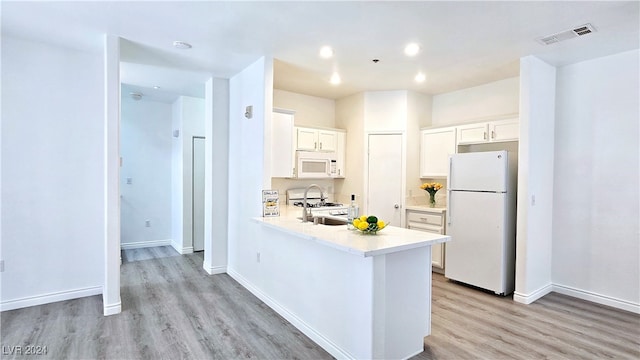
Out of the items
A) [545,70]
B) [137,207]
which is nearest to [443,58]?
[545,70]

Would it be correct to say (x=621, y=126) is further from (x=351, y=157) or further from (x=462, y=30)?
(x=351, y=157)

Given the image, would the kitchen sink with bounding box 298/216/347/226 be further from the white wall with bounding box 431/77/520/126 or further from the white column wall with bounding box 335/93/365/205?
the white wall with bounding box 431/77/520/126

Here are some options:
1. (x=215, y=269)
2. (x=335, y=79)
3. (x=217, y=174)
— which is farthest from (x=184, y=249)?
(x=335, y=79)

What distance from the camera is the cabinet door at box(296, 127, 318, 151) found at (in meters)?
4.95

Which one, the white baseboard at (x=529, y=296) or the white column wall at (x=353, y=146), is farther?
the white column wall at (x=353, y=146)

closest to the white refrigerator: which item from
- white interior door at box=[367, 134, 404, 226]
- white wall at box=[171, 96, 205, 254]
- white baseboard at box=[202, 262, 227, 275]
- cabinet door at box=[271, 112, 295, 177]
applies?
white interior door at box=[367, 134, 404, 226]

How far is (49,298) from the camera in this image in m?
3.51

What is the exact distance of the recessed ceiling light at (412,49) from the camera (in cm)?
328

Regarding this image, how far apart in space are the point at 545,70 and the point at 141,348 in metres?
4.68

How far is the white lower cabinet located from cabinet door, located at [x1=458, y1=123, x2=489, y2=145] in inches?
38.5

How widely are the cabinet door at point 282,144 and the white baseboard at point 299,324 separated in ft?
4.63

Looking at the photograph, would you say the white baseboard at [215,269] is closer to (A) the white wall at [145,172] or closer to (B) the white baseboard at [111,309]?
(B) the white baseboard at [111,309]

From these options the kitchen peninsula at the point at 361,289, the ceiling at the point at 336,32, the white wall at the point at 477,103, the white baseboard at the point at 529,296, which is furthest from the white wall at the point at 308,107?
the white baseboard at the point at 529,296

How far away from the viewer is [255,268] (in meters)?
3.81
